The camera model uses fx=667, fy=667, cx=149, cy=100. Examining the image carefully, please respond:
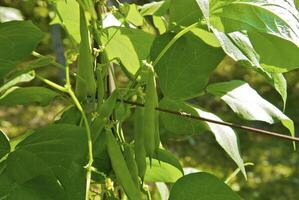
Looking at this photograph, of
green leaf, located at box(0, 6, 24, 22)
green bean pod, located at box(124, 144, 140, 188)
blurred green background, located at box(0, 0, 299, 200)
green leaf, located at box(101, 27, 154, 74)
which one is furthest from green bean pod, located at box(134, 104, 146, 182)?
blurred green background, located at box(0, 0, 299, 200)

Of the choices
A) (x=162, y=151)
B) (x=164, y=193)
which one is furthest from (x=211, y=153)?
(x=162, y=151)

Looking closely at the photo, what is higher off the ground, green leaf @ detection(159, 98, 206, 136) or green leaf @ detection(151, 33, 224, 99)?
green leaf @ detection(151, 33, 224, 99)

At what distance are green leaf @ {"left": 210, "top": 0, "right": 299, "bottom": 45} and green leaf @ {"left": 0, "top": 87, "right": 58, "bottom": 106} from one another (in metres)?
0.22

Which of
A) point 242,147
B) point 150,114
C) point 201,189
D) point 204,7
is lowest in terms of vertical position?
point 242,147

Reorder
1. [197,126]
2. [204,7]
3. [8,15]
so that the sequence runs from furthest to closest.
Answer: [8,15]
[197,126]
[204,7]

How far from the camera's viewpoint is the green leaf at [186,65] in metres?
0.76

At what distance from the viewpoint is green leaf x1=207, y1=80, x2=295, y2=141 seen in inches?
30.5

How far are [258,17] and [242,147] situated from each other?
8.68 ft

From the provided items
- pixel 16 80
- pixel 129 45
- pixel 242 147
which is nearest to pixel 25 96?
pixel 16 80

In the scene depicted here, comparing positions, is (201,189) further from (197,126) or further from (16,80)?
(16,80)

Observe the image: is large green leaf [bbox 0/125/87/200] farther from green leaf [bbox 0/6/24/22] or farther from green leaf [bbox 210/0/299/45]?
green leaf [bbox 0/6/24/22]

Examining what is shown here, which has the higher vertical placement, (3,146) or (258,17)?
(258,17)

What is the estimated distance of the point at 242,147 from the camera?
3.27 meters

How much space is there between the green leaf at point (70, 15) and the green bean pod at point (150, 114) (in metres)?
0.19
